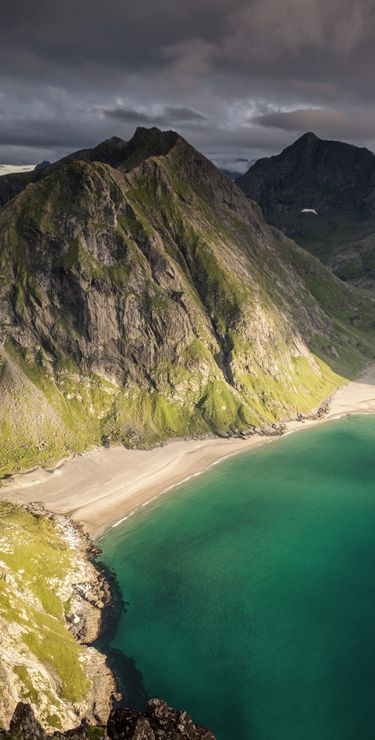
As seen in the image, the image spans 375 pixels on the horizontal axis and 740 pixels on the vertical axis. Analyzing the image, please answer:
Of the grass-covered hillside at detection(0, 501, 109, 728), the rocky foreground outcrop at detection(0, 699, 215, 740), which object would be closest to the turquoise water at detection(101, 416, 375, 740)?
the grass-covered hillside at detection(0, 501, 109, 728)

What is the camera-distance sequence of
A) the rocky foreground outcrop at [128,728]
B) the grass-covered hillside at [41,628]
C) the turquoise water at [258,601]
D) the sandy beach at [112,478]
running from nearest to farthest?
the rocky foreground outcrop at [128,728] < the grass-covered hillside at [41,628] < the turquoise water at [258,601] < the sandy beach at [112,478]

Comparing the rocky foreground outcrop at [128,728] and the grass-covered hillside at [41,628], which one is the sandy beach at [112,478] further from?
the rocky foreground outcrop at [128,728]

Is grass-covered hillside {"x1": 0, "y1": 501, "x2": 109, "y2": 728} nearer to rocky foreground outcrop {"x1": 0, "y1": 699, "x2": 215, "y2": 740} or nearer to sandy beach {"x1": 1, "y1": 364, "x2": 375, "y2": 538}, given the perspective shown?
rocky foreground outcrop {"x1": 0, "y1": 699, "x2": 215, "y2": 740}

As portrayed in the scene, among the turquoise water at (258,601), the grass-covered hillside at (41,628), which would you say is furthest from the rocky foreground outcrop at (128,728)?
the turquoise water at (258,601)

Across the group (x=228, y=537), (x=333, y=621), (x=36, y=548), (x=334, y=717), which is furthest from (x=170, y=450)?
(x=334, y=717)

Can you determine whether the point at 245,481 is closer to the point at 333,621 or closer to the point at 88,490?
the point at 88,490

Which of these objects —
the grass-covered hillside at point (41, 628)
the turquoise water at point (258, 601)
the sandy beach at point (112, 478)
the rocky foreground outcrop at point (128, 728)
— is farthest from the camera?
the sandy beach at point (112, 478)
